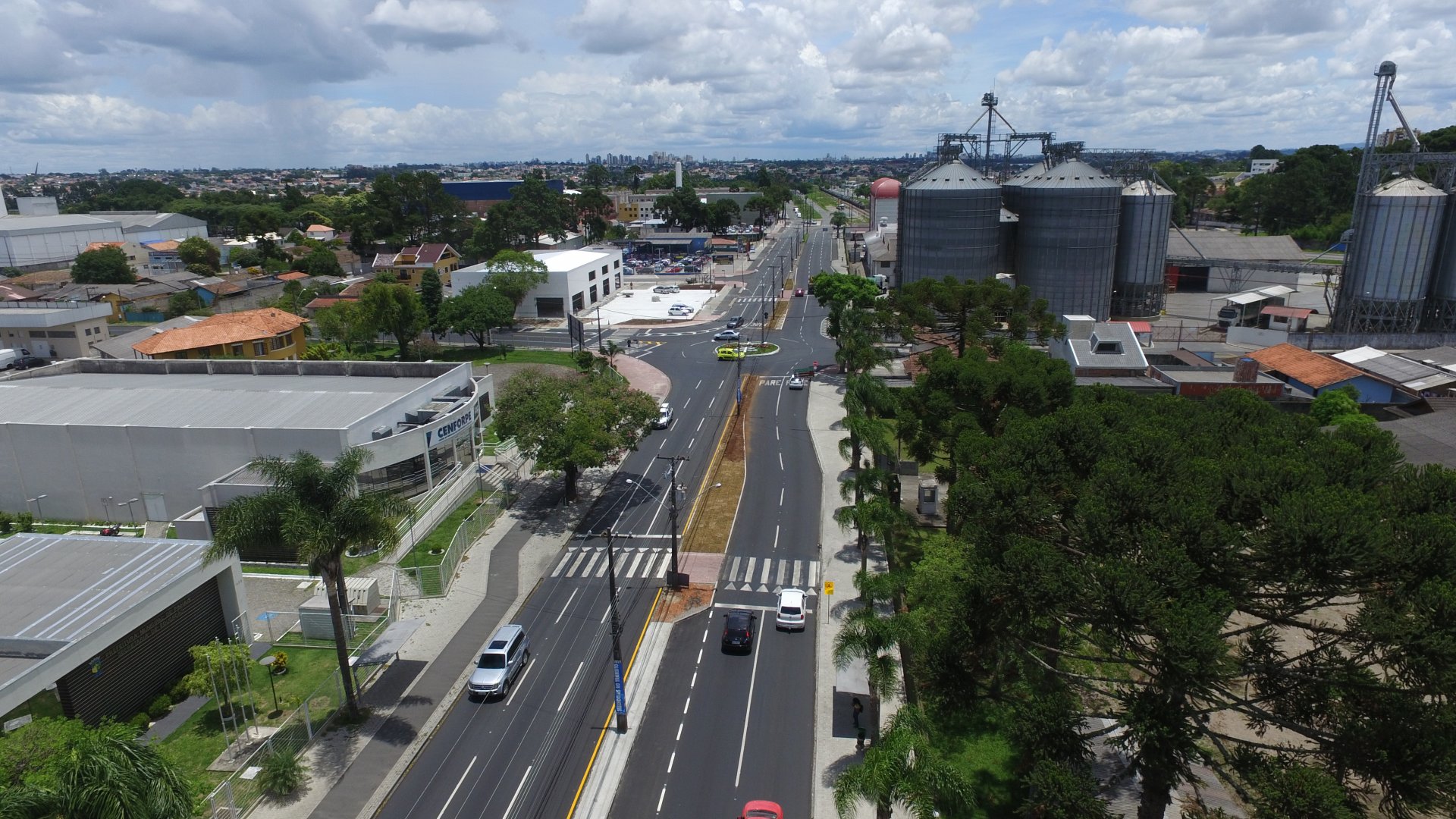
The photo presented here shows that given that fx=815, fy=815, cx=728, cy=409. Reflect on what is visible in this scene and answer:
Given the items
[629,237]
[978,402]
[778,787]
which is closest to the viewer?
[778,787]

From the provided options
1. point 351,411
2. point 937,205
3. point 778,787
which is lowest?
point 778,787

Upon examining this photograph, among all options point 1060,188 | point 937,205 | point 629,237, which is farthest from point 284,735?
point 629,237

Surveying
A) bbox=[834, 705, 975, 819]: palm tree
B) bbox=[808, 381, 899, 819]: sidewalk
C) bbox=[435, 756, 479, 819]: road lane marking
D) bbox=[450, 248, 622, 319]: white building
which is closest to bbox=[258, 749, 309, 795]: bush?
bbox=[435, 756, 479, 819]: road lane marking

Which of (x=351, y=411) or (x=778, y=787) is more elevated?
(x=351, y=411)

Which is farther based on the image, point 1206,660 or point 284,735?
point 284,735

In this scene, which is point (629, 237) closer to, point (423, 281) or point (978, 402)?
point (423, 281)

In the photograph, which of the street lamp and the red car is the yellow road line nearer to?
the red car
